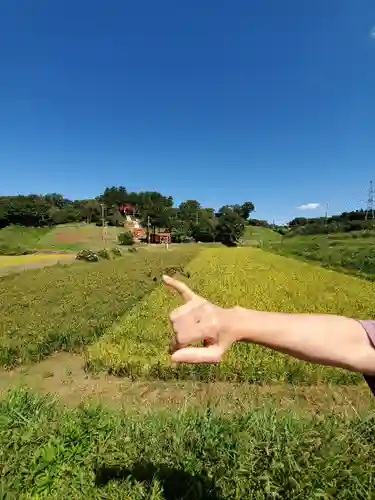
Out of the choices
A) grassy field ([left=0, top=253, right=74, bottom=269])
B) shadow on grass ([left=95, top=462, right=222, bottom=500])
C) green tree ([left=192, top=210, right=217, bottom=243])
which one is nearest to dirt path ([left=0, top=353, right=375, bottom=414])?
shadow on grass ([left=95, top=462, right=222, bottom=500])

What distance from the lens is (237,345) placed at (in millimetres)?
8242

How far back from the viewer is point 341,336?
4.76 feet

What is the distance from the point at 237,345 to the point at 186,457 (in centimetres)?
523

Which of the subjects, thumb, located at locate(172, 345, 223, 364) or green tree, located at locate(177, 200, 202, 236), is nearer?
thumb, located at locate(172, 345, 223, 364)

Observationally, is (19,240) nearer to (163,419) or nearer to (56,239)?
(56,239)

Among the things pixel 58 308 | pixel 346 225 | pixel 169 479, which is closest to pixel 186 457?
pixel 169 479

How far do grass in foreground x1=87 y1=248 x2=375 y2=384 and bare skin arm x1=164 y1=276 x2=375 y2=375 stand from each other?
5672 millimetres

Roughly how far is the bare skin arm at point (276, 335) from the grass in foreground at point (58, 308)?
8.27 m

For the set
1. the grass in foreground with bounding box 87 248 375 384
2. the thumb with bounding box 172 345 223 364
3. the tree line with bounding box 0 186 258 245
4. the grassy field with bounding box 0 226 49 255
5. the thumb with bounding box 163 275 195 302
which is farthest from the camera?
the tree line with bounding box 0 186 258 245

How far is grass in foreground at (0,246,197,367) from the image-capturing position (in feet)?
30.3

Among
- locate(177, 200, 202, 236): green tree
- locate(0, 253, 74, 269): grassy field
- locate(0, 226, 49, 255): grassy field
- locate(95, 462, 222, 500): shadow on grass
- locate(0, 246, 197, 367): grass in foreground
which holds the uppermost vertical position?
locate(177, 200, 202, 236): green tree

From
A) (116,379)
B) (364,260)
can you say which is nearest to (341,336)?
(116,379)

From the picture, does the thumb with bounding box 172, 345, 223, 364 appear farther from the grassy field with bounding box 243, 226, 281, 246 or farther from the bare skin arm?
the grassy field with bounding box 243, 226, 281, 246

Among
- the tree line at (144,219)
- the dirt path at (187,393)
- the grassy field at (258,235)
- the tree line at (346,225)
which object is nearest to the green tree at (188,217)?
the tree line at (144,219)
